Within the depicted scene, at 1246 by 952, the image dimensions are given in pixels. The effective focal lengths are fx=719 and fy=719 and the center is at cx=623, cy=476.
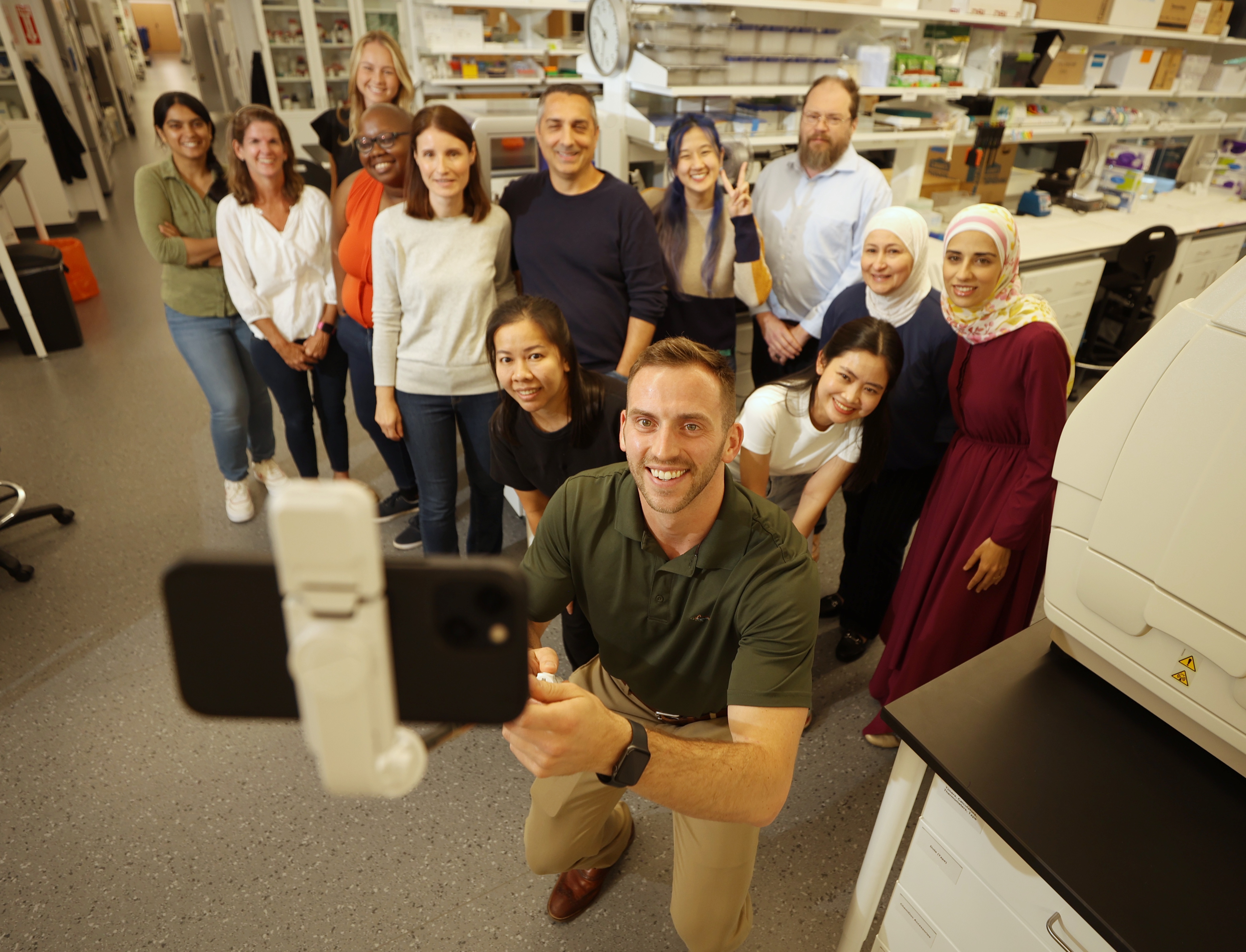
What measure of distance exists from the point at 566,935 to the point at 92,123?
8.48m

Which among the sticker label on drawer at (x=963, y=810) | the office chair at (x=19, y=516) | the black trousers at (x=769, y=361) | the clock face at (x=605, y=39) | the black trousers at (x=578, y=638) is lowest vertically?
the office chair at (x=19, y=516)

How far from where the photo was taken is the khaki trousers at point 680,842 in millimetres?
1325

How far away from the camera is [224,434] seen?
2.63 m

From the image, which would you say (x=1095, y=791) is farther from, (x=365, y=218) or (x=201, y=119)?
(x=201, y=119)

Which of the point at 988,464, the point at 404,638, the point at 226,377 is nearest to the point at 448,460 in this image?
the point at 226,377

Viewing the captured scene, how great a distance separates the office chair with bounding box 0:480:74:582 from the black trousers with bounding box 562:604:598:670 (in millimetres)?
1947

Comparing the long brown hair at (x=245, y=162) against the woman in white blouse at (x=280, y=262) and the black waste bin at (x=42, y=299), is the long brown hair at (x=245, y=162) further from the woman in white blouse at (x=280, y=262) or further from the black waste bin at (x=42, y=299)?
the black waste bin at (x=42, y=299)

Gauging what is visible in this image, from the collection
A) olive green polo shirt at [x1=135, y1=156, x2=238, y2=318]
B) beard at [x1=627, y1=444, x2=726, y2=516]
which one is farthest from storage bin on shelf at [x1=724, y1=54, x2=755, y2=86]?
beard at [x1=627, y1=444, x2=726, y2=516]

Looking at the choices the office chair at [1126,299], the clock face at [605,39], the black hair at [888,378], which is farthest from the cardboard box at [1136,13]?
the black hair at [888,378]

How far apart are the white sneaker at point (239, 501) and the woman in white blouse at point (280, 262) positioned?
37 centimetres

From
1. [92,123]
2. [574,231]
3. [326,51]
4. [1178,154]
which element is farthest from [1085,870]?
[92,123]

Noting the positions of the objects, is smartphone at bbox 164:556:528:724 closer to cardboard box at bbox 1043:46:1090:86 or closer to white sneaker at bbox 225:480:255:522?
white sneaker at bbox 225:480:255:522

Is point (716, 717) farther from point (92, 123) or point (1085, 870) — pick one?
point (92, 123)

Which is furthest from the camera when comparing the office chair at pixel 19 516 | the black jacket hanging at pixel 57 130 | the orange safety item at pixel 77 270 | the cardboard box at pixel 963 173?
the black jacket hanging at pixel 57 130
